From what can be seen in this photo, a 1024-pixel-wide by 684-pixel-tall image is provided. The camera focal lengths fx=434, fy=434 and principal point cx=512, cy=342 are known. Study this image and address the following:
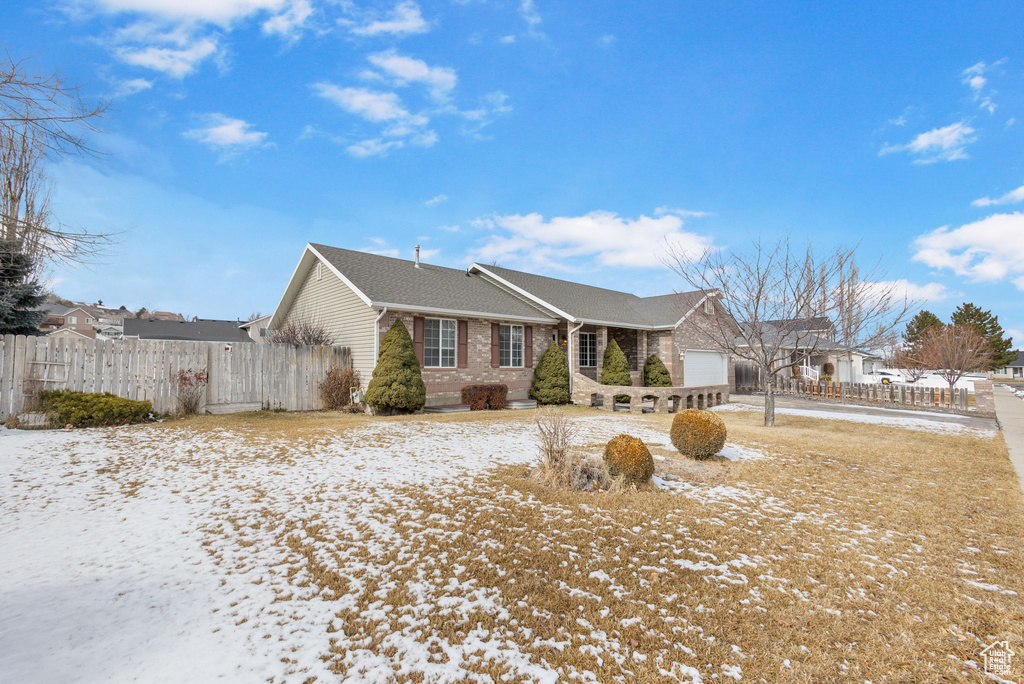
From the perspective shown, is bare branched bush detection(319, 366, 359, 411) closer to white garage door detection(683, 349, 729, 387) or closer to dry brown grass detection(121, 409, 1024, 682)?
dry brown grass detection(121, 409, 1024, 682)

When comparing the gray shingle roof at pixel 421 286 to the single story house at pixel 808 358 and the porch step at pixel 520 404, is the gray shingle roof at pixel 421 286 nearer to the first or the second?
the porch step at pixel 520 404

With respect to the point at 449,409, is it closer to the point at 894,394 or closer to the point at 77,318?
the point at 894,394

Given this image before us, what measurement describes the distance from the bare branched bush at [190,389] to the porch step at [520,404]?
942 centimetres

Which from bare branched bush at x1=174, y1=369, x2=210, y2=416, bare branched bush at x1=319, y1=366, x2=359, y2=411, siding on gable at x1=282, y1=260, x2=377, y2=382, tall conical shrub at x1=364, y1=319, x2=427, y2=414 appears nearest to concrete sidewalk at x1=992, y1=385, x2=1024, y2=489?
tall conical shrub at x1=364, y1=319, x2=427, y2=414

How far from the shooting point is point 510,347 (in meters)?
17.3

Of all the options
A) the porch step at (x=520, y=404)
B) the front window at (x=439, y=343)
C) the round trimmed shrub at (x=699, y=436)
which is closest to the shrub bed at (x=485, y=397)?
the porch step at (x=520, y=404)

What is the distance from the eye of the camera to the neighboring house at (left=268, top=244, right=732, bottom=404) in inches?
582

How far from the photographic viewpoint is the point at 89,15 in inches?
246

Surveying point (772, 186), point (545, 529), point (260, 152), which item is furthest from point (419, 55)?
point (772, 186)

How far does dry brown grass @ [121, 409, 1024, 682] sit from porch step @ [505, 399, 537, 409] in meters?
9.73

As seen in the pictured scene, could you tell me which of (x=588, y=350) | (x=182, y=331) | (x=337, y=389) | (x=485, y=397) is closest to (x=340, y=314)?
(x=337, y=389)

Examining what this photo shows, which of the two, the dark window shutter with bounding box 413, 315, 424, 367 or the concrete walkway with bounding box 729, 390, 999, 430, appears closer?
the concrete walkway with bounding box 729, 390, 999, 430

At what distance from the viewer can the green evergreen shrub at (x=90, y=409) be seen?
9.46 meters

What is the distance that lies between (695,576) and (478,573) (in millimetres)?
1883
